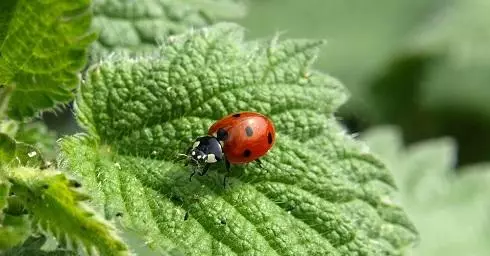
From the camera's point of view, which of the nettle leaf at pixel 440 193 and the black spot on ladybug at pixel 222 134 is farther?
the nettle leaf at pixel 440 193

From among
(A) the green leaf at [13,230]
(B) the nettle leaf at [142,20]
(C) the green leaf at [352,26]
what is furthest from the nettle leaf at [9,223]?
(C) the green leaf at [352,26]

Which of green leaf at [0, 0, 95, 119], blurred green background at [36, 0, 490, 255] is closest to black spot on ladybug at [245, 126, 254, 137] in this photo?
green leaf at [0, 0, 95, 119]

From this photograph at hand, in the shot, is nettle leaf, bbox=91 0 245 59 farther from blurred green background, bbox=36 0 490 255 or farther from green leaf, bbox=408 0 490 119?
green leaf, bbox=408 0 490 119

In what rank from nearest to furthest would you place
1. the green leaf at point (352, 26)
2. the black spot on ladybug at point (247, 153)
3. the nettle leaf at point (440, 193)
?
the black spot on ladybug at point (247, 153), the nettle leaf at point (440, 193), the green leaf at point (352, 26)

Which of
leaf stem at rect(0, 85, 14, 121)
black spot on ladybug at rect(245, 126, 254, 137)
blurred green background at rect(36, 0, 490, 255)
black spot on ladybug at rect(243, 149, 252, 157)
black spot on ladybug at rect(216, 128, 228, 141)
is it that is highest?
blurred green background at rect(36, 0, 490, 255)

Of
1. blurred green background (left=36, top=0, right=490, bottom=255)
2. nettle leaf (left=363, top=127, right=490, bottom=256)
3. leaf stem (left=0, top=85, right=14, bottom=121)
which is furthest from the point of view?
blurred green background (left=36, top=0, right=490, bottom=255)

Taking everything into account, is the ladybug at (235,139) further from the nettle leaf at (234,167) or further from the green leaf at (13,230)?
the green leaf at (13,230)

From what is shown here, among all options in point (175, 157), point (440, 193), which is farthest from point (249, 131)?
point (440, 193)
